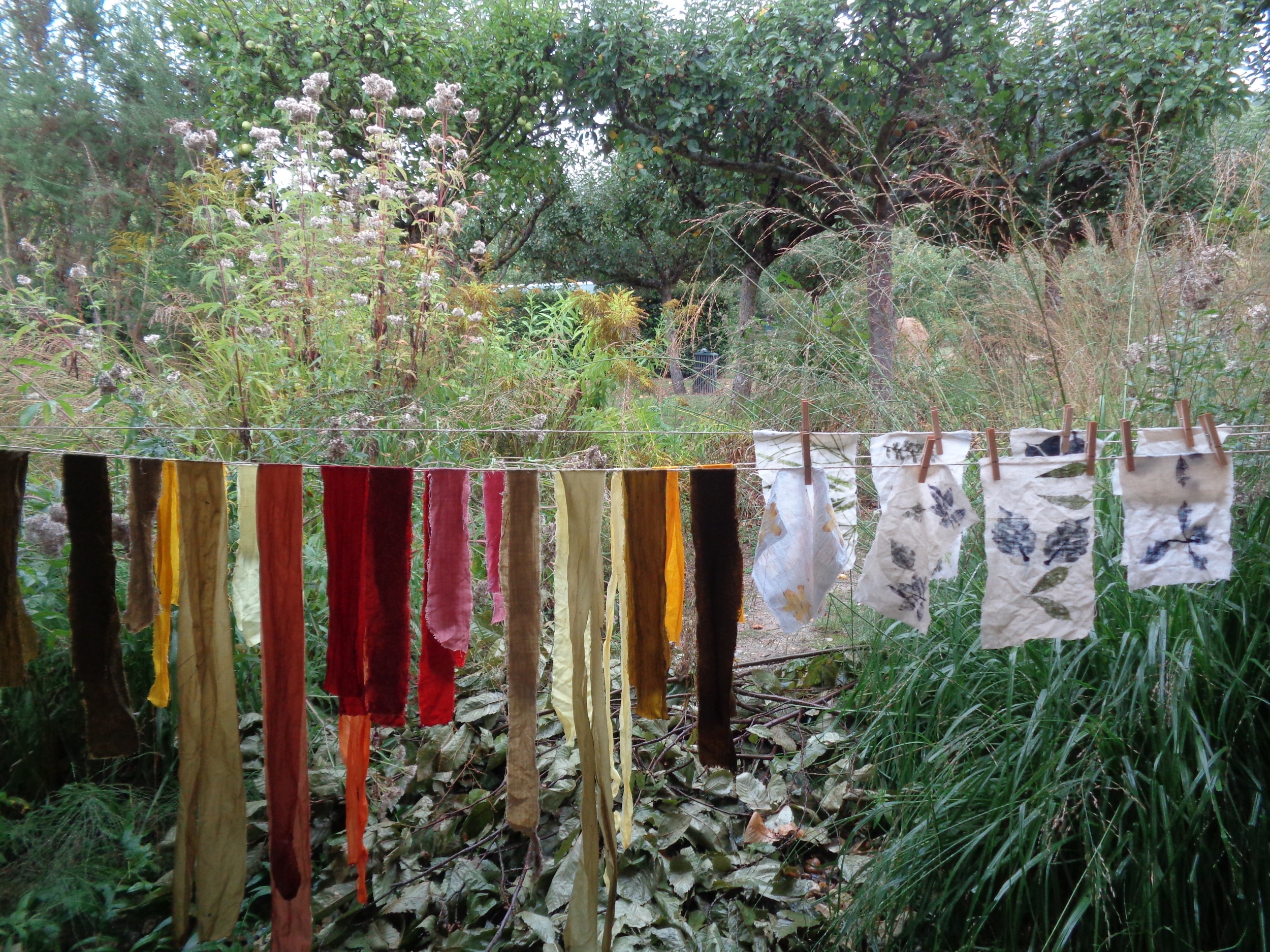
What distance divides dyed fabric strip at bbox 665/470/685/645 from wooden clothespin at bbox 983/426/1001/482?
576 millimetres

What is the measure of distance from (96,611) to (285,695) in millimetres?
434

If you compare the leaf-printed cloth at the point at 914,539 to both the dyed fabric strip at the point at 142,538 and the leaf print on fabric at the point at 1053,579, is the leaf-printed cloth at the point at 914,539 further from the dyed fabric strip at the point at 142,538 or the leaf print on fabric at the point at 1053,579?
the dyed fabric strip at the point at 142,538

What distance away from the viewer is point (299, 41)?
6168 millimetres

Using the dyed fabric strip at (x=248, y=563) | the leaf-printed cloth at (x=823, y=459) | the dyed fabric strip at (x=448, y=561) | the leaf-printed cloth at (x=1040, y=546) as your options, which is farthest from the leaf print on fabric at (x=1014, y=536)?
the dyed fabric strip at (x=248, y=563)

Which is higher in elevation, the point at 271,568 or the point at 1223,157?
the point at 1223,157

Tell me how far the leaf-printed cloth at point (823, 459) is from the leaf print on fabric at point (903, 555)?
0.28ft

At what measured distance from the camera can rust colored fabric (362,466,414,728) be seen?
151 centimetres

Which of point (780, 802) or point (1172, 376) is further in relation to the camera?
point (780, 802)

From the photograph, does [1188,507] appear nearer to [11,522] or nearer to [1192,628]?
[1192,628]

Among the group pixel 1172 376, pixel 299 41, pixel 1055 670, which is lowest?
pixel 1055 670

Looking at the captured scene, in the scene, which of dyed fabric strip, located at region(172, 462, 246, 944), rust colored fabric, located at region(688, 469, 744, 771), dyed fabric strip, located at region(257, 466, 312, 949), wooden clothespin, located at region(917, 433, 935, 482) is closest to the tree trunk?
wooden clothespin, located at region(917, 433, 935, 482)

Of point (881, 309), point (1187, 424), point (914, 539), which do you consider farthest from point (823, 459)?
point (881, 309)

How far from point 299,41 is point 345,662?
6385 mm

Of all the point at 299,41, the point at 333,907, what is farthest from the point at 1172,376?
the point at 299,41
